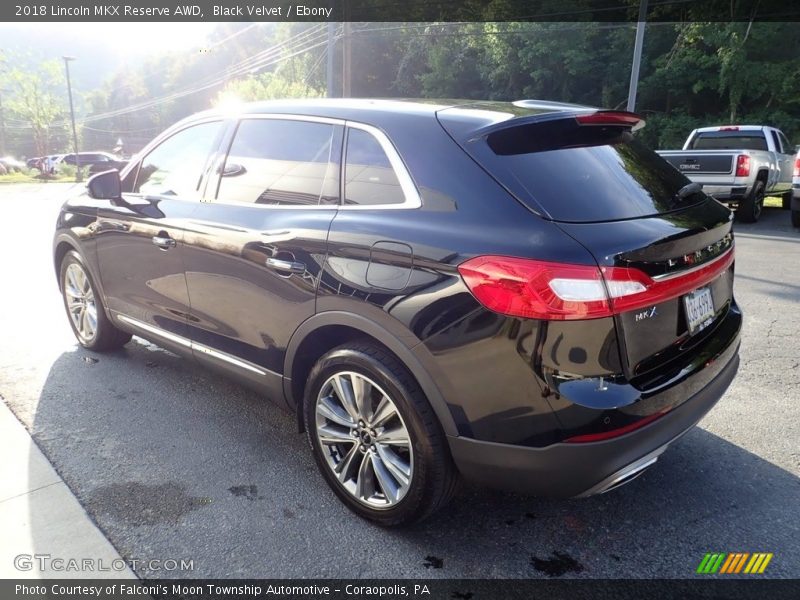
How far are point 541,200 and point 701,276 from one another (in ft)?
2.65

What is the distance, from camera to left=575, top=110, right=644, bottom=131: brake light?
2607 mm

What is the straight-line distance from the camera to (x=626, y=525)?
262 centimetres

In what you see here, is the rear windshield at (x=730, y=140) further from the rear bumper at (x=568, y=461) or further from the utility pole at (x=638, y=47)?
the rear bumper at (x=568, y=461)

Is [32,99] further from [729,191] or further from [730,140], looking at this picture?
[729,191]

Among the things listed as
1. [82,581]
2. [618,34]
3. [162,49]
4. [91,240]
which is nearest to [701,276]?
[82,581]

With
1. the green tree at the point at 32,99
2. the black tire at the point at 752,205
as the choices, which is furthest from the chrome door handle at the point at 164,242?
the green tree at the point at 32,99

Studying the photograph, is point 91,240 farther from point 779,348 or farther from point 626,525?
point 779,348

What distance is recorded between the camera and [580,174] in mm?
2383

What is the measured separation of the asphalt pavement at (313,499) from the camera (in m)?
2.42

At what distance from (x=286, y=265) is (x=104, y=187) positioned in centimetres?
199

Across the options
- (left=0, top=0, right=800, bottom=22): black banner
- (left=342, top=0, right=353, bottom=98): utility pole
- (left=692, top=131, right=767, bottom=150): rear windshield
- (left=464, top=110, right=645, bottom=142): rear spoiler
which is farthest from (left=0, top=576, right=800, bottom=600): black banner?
(left=342, top=0, right=353, bottom=98): utility pole

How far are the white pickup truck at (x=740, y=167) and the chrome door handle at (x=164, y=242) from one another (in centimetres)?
929

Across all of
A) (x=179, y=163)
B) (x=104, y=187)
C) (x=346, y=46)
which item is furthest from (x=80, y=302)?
(x=346, y=46)

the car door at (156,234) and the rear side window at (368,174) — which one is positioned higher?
the rear side window at (368,174)
